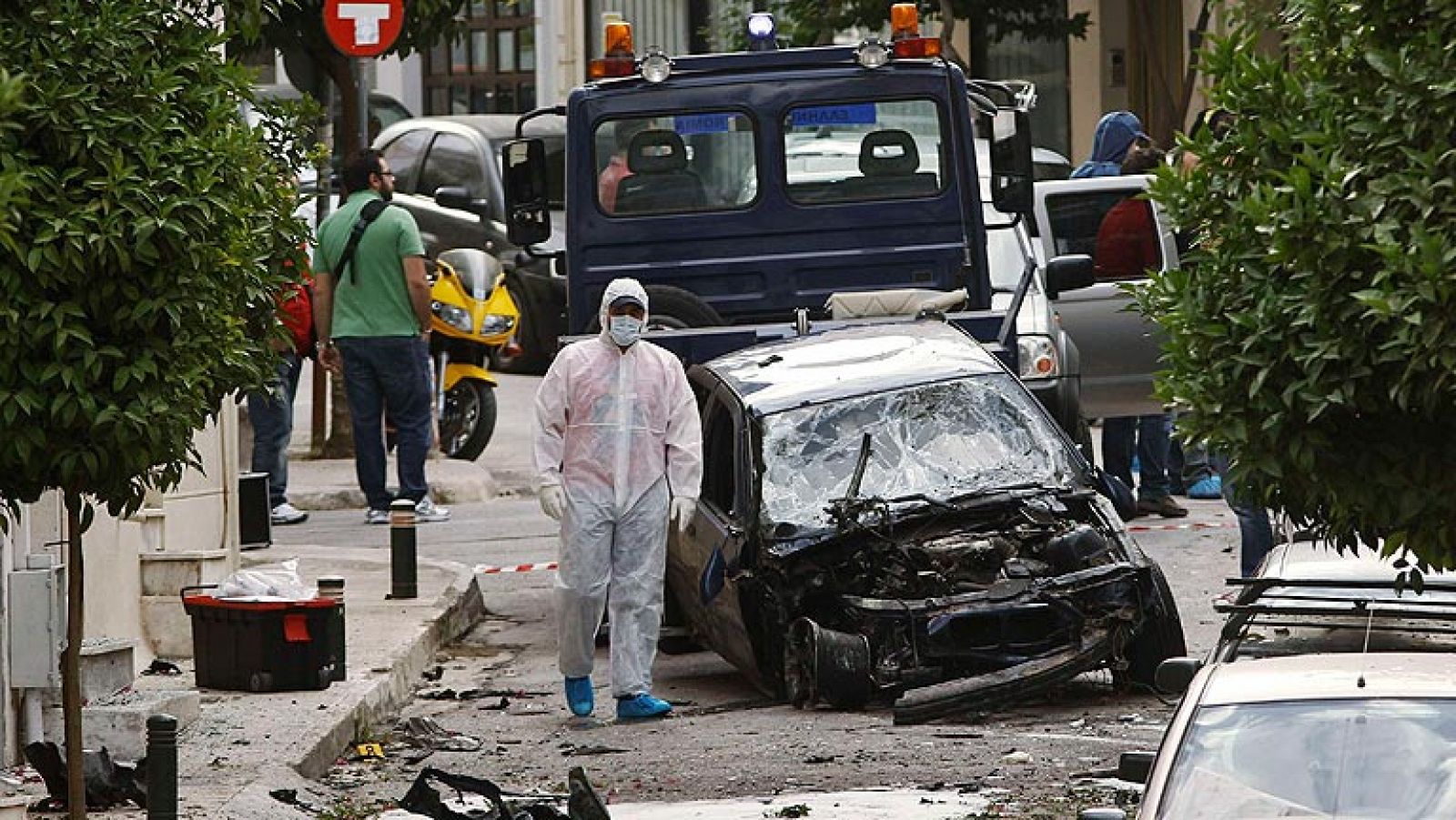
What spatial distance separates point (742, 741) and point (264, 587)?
210 centimetres

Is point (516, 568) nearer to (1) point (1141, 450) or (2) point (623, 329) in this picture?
(1) point (1141, 450)

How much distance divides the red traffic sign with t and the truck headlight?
4.09 metres

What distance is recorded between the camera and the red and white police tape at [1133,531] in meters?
16.2

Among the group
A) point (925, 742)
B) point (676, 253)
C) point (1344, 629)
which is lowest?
point (925, 742)

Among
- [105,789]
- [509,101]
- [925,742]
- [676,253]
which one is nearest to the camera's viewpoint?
[105,789]

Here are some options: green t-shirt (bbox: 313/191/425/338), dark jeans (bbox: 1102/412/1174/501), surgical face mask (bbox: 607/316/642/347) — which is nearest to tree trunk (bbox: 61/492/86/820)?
surgical face mask (bbox: 607/316/642/347)

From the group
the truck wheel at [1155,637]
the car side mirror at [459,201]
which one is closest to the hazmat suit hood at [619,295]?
the truck wheel at [1155,637]

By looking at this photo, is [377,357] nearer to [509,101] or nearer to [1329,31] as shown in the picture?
[1329,31]

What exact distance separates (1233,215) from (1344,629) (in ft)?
5.66

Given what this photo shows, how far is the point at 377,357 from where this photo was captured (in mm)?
16781

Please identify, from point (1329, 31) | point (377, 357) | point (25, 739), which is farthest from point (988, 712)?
point (377, 357)

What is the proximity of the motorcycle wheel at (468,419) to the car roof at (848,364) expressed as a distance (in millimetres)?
6775

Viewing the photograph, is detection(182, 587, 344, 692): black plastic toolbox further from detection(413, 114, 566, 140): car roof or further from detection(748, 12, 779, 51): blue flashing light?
detection(413, 114, 566, 140): car roof

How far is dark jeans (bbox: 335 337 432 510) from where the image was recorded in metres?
16.8
